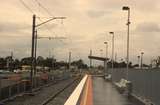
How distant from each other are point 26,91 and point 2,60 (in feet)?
455

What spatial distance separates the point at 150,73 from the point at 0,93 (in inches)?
372

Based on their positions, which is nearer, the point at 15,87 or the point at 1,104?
the point at 1,104

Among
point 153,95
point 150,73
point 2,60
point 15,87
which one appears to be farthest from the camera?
point 2,60

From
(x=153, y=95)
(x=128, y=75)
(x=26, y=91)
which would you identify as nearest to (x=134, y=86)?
(x=128, y=75)

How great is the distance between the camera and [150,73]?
82.9 feet

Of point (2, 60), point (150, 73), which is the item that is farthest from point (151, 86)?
point (2, 60)

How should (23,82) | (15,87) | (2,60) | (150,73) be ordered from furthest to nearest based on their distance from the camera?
(2,60), (23,82), (15,87), (150,73)

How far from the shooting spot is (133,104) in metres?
27.5

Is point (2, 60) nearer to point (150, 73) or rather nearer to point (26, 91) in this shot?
point (26, 91)

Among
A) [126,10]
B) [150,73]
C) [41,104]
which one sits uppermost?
[126,10]

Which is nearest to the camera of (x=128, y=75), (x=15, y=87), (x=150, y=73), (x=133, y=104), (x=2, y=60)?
(x=150, y=73)

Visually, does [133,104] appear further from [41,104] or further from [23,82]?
[23,82]

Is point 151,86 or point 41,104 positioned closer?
point 151,86

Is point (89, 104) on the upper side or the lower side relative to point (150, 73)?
lower
